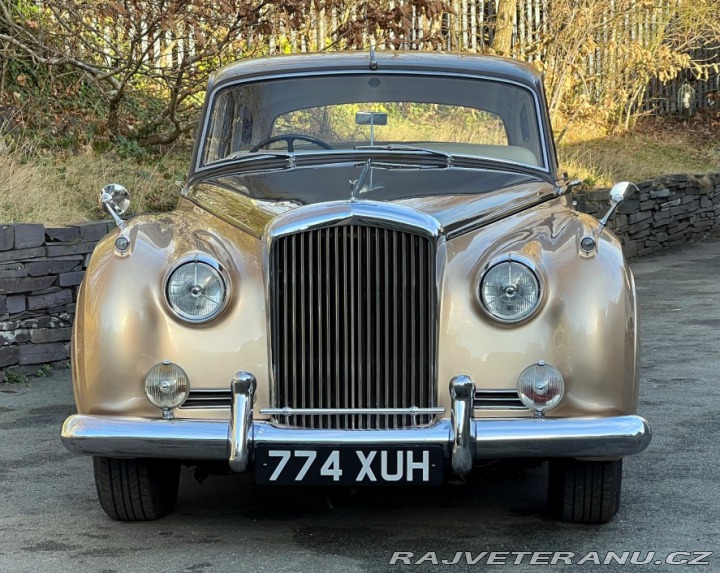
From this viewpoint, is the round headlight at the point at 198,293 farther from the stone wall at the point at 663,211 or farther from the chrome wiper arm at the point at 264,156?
the stone wall at the point at 663,211

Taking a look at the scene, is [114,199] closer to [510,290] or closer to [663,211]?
[510,290]

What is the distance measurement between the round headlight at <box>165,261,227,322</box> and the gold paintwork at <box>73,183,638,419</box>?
0.03 meters

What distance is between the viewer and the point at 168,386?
13.6 feet

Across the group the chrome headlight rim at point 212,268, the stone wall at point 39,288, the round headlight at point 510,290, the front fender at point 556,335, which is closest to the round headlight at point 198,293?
the chrome headlight rim at point 212,268

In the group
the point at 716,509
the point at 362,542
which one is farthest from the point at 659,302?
the point at 362,542

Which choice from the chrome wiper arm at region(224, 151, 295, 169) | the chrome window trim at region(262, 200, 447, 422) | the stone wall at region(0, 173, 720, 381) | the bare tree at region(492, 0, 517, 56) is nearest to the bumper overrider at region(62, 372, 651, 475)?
the chrome window trim at region(262, 200, 447, 422)

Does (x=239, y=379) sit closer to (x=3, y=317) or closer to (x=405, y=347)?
(x=405, y=347)

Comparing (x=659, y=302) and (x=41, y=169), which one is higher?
(x=41, y=169)

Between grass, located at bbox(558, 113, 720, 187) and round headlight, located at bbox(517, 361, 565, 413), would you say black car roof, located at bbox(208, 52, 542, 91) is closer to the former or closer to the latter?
round headlight, located at bbox(517, 361, 565, 413)

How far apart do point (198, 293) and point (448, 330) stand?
0.85 meters

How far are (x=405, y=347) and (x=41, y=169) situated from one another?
6.01m

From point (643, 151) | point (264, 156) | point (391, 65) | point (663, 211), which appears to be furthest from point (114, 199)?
point (643, 151)

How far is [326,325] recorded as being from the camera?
4.13 metres

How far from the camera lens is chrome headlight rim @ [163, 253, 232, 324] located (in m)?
4.16
